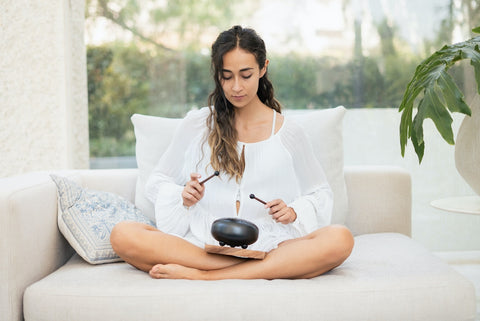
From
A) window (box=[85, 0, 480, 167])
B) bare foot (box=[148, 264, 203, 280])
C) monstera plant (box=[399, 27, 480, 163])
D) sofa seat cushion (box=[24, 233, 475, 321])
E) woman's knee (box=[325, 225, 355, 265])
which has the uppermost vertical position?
window (box=[85, 0, 480, 167])

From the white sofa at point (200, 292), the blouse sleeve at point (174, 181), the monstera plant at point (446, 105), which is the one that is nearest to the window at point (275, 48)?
the monstera plant at point (446, 105)

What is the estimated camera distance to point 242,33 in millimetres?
2002

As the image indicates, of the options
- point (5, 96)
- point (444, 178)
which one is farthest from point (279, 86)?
point (5, 96)

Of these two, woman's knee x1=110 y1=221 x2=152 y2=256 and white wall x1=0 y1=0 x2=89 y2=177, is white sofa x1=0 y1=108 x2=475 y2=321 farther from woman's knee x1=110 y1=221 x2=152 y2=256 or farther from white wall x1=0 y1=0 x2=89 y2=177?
white wall x1=0 y1=0 x2=89 y2=177

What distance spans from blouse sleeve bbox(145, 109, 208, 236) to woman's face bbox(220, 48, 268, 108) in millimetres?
237

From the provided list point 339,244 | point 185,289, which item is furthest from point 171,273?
point 339,244

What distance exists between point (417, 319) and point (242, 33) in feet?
3.86

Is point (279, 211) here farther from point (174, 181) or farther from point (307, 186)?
point (174, 181)

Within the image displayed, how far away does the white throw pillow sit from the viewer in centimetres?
226

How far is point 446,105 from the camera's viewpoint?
6.68 feet

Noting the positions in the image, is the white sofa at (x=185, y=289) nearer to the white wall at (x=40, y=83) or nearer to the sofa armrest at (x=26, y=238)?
the sofa armrest at (x=26, y=238)

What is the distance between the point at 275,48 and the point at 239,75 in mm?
1458

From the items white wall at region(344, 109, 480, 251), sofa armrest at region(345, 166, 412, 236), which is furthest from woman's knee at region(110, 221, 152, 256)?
white wall at region(344, 109, 480, 251)

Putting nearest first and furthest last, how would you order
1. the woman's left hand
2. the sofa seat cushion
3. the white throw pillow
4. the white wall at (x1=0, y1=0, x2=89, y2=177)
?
the sofa seat cushion → the woman's left hand → the white throw pillow → the white wall at (x1=0, y1=0, x2=89, y2=177)
